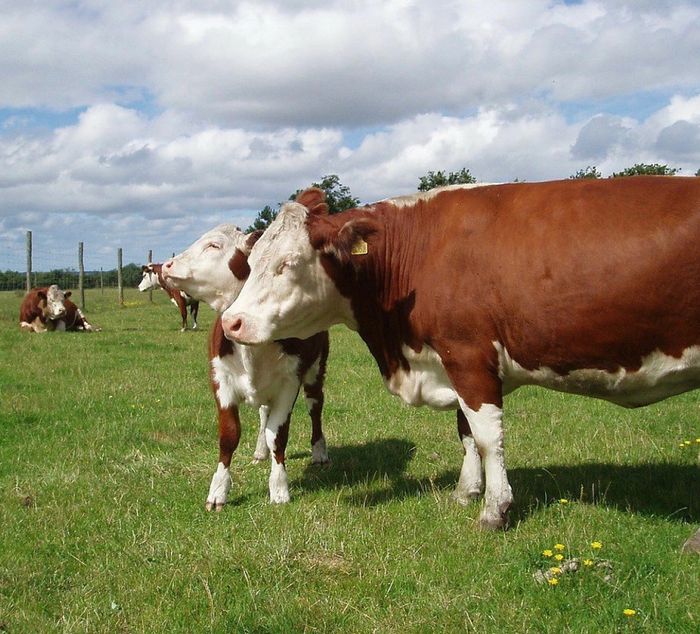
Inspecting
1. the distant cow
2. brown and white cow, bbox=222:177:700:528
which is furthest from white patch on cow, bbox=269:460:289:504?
the distant cow

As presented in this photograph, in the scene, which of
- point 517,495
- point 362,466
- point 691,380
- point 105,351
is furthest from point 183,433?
point 105,351

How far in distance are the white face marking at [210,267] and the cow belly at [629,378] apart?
2.37 metres

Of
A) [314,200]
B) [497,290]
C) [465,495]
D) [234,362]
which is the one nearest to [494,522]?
[465,495]

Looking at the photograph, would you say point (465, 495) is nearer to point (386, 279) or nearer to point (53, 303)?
point (386, 279)

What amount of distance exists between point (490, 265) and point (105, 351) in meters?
11.9

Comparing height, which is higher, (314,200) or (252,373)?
(314,200)

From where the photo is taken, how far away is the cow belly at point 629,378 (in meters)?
4.62

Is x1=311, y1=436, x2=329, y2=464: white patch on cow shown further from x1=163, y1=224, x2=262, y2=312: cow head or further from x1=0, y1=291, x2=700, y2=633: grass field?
x1=163, y1=224, x2=262, y2=312: cow head

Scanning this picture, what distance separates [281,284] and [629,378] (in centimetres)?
228

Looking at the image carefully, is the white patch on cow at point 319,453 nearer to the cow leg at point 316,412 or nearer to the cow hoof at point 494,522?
the cow leg at point 316,412

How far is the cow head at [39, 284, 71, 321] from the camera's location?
2206cm

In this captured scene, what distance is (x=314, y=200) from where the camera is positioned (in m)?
6.06

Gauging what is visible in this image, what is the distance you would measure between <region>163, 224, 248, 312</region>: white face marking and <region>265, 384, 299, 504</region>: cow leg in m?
0.90

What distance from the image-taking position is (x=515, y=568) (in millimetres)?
4473
